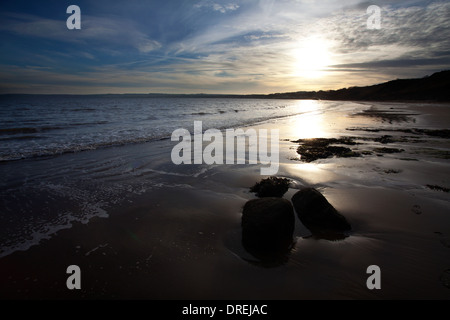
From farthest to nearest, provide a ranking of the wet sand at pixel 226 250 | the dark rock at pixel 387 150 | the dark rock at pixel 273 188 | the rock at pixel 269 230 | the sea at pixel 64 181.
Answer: the dark rock at pixel 387 150, the dark rock at pixel 273 188, the sea at pixel 64 181, the rock at pixel 269 230, the wet sand at pixel 226 250

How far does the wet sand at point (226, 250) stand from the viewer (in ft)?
9.04

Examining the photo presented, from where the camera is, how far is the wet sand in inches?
108

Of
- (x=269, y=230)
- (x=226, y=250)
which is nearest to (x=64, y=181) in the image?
(x=226, y=250)

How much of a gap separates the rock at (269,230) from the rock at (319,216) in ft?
1.87

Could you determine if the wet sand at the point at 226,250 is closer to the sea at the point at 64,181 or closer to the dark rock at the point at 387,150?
the sea at the point at 64,181

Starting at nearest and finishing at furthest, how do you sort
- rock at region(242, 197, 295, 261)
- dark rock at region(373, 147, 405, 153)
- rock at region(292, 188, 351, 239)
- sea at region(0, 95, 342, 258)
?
rock at region(242, 197, 295, 261) → rock at region(292, 188, 351, 239) → sea at region(0, 95, 342, 258) → dark rock at region(373, 147, 405, 153)

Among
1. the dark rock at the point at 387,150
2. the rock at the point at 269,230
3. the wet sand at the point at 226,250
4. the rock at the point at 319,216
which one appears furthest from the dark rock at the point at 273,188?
the dark rock at the point at 387,150

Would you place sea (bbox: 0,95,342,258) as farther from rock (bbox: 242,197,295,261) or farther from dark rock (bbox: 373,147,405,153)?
dark rock (bbox: 373,147,405,153)

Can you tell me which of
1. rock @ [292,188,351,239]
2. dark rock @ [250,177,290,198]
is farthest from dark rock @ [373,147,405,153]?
rock @ [292,188,351,239]

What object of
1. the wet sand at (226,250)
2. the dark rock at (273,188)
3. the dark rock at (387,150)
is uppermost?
the dark rock at (387,150)

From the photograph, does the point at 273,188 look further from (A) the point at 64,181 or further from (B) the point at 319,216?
(A) the point at 64,181

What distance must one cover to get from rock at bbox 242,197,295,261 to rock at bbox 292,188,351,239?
0.57m

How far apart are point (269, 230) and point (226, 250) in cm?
75

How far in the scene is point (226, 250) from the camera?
137 inches
